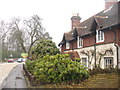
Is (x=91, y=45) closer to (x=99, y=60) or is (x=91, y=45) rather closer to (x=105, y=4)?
(x=99, y=60)

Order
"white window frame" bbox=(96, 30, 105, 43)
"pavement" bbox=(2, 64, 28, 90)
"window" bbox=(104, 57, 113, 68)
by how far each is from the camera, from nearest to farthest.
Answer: "pavement" bbox=(2, 64, 28, 90) → "window" bbox=(104, 57, 113, 68) → "white window frame" bbox=(96, 30, 105, 43)

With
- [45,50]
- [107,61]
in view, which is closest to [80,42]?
[45,50]

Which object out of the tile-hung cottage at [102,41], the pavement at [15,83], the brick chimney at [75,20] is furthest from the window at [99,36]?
the brick chimney at [75,20]

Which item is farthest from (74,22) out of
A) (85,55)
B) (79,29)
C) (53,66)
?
(53,66)

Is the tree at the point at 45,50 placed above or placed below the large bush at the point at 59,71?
above

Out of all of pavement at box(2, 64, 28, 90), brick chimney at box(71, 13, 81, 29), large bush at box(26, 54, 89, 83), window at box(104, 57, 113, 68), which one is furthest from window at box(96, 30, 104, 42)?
brick chimney at box(71, 13, 81, 29)

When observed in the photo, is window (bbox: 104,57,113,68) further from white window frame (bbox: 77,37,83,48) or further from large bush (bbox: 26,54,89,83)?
white window frame (bbox: 77,37,83,48)

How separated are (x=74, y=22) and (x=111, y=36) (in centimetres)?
1452

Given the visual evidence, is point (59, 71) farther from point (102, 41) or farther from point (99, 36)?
point (99, 36)

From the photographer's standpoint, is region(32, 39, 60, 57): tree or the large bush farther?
region(32, 39, 60, 57): tree

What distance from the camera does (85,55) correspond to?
16312mm

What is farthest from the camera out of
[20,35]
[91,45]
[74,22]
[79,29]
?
[20,35]

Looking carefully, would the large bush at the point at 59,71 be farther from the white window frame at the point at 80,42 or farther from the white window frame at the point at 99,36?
the white window frame at the point at 80,42

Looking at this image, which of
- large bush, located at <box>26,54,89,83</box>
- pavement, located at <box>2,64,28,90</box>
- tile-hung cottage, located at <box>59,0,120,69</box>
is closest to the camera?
large bush, located at <box>26,54,89,83</box>
